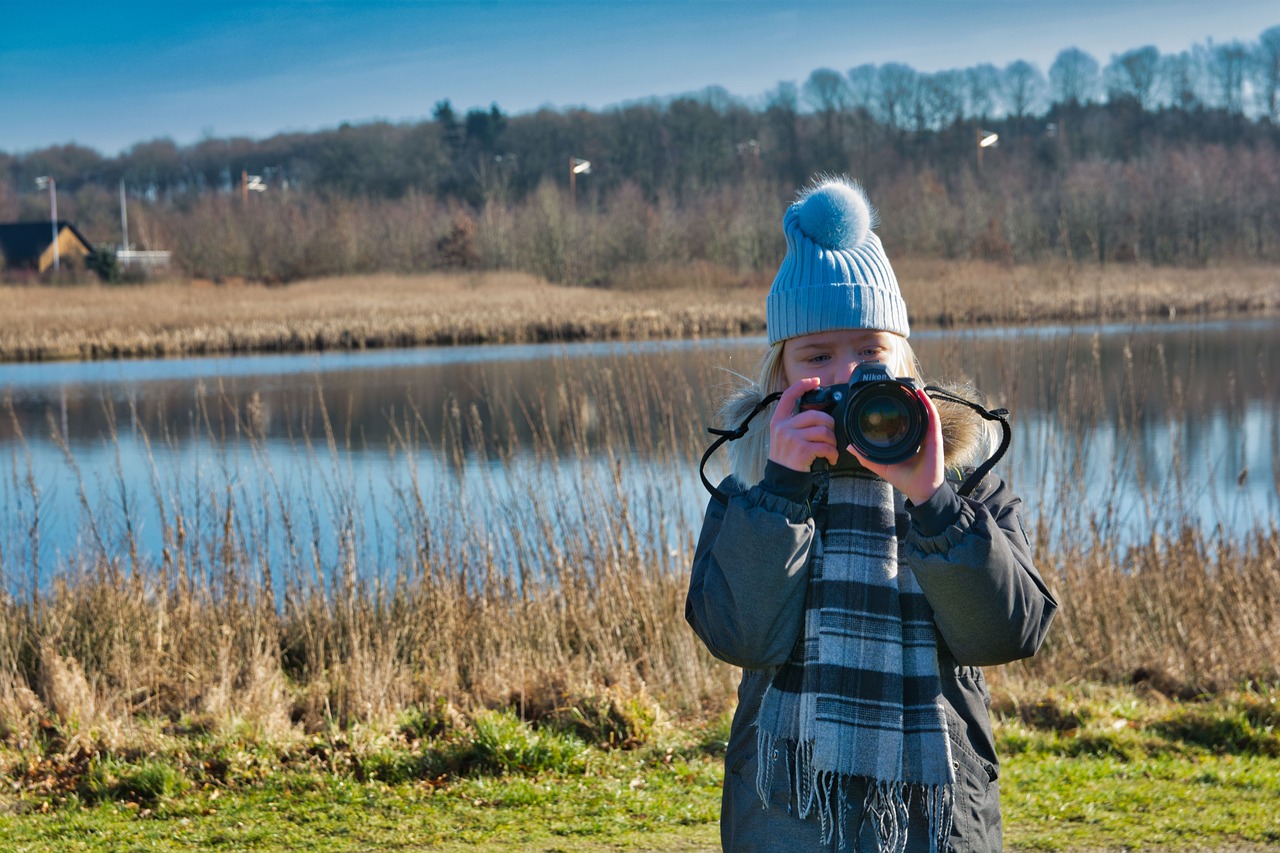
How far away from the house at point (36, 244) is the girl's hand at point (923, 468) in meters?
66.0

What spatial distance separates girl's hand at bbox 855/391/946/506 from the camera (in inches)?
63.6

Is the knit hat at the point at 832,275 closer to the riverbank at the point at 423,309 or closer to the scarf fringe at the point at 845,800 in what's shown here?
the scarf fringe at the point at 845,800

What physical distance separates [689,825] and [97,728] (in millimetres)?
2235

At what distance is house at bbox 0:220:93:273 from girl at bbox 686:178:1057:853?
65837 millimetres

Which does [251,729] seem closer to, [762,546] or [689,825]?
[689,825]

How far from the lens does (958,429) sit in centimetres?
183

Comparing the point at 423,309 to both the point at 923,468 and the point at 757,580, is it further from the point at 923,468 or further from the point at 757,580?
the point at 923,468

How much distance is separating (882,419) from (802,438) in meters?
0.12

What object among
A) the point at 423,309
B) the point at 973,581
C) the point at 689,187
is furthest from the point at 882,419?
the point at 689,187

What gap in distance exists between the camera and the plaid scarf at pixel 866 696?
1714mm

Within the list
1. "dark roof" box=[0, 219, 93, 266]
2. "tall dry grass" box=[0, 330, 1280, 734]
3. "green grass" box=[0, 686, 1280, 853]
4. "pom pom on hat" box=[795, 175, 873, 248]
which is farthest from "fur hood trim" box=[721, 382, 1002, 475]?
"dark roof" box=[0, 219, 93, 266]

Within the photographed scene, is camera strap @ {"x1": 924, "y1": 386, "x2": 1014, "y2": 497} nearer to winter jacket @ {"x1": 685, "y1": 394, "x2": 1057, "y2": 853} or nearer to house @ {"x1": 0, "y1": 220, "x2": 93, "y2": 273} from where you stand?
winter jacket @ {"x1": 685, "y1": 394, "x2": 1057, "y2": 853}

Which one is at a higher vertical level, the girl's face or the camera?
the girl's face

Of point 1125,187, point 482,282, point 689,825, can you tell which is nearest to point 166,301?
point 482,282
